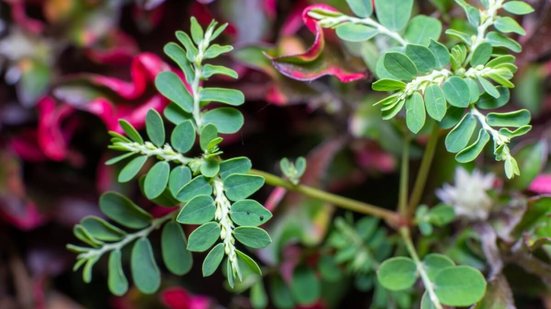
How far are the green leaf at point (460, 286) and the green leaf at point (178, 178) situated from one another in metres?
0.20

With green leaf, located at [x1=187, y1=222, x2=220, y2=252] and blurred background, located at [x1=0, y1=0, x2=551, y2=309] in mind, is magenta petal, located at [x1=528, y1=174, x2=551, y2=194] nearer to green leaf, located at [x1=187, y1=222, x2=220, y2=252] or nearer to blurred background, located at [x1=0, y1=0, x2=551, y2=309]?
blurred background, located at [x1=0, y1=0, x2=551, y2=309]

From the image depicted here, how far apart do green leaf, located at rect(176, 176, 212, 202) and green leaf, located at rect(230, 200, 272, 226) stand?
2cm

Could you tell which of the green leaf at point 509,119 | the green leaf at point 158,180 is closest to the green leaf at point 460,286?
the green leaf at point 509,119

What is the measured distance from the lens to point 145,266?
0.58m

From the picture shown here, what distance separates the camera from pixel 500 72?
0.47 metres

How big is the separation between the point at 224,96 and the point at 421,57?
0.46 ft

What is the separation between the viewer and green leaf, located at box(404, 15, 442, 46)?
0.54 m

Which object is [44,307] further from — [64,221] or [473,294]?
[473,294]

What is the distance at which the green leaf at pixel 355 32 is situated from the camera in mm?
529

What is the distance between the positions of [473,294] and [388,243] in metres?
0.17

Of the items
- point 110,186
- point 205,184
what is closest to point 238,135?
point 110,186

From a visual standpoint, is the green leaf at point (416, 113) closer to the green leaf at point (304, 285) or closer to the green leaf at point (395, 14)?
the green leaf at point (395, 14)

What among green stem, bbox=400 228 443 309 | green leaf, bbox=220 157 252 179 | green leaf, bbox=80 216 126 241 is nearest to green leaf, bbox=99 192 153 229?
green leaf, bbox=80 216 126 241

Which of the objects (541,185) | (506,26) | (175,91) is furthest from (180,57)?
(541,185)
